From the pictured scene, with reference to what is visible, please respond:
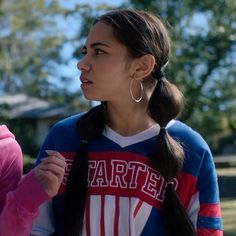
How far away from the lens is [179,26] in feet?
63.6

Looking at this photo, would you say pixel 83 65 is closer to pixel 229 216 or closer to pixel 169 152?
pixel 169 152

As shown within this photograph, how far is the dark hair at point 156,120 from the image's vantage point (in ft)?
6.81

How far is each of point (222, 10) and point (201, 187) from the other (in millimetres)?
17110

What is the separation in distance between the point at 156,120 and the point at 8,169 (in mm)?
655

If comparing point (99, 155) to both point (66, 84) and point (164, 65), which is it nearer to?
point (164, 65)

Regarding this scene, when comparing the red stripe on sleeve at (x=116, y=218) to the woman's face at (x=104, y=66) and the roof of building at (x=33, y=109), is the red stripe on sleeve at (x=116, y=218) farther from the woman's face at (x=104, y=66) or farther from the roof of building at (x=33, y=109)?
the roof of building at (x=33, y=109)

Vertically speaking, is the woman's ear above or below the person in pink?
above

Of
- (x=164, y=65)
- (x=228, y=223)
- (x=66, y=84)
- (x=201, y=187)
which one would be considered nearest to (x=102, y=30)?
(x=164, y=65)

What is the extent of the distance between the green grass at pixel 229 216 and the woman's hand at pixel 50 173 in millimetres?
8190

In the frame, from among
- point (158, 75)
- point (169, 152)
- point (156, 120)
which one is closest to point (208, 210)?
point (169, 152)

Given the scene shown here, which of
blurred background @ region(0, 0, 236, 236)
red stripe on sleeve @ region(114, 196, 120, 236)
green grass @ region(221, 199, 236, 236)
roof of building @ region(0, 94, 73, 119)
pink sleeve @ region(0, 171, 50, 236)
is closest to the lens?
pink sleeve @ region(0, 171, 50, 236)

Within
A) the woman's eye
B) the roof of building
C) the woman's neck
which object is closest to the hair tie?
the woman's neck

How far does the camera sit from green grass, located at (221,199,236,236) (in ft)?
32.5

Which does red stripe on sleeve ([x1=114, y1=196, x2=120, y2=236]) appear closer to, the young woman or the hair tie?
the young woman
